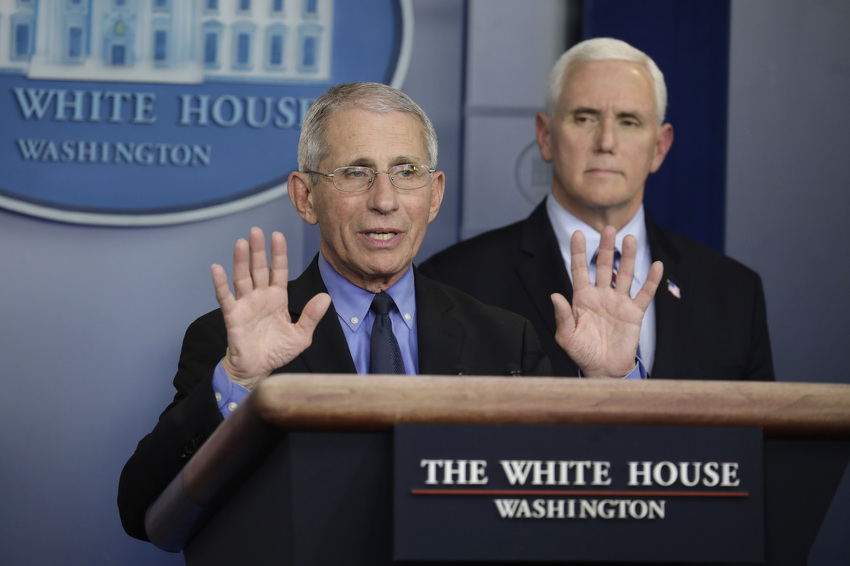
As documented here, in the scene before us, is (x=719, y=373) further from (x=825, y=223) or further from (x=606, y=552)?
(x=606, y=552)

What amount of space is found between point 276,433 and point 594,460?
0.99ft

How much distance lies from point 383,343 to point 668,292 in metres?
1.21

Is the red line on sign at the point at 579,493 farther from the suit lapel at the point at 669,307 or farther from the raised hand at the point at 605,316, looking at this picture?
the suit lapel at the point at 669,307

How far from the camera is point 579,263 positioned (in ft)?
5.30

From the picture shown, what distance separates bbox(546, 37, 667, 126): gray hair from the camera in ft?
9.07

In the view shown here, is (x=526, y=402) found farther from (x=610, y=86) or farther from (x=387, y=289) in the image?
(x=610, y=86)

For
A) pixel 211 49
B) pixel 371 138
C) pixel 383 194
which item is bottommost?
pixel 383 194

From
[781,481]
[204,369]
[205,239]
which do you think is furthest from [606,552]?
[205,239]

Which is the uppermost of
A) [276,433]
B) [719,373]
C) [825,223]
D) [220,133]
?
[220,133]

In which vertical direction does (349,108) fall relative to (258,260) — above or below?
above

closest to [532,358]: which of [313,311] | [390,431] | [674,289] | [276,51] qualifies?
[313,311]

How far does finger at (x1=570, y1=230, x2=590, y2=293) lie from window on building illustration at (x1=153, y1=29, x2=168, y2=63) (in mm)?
1759

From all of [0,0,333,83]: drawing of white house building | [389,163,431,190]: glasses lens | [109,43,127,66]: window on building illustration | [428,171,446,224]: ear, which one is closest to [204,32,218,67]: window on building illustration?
[0,0,333,83]: drawing of white house building

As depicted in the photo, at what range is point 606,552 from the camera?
0.95 m
